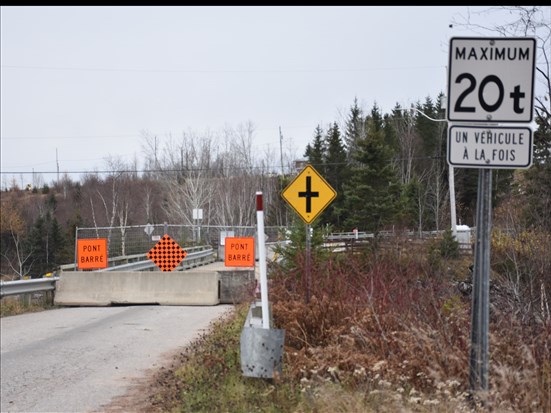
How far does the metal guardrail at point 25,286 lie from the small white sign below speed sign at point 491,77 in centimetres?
1231

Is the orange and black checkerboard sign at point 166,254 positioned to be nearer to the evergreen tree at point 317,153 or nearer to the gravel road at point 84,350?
the gravel road at point 84,350

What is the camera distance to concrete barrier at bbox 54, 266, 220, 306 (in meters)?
17.8

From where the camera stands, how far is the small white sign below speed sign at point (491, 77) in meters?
4.89

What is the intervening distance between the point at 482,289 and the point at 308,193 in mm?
8493

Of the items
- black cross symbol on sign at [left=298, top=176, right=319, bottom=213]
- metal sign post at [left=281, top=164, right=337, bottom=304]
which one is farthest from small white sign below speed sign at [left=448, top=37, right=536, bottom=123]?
black cross symbol on sign at [left=298, top=176, right=319, bottom=213]

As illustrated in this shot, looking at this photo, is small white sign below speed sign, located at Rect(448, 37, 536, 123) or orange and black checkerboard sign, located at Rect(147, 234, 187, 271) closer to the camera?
small white sign below speed sign, located at Rect(448, 37, 536, 123)

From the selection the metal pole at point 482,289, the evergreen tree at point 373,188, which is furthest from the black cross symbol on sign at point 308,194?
the evergreen tree at point 373,188

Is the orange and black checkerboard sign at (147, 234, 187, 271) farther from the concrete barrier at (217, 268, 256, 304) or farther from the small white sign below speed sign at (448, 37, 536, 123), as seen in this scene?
the small white sign below speed sign at (448, 37, 536, 123)

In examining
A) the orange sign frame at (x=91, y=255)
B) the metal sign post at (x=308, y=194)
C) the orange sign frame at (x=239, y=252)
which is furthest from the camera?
the orange sign frame at (x=239, y=252)

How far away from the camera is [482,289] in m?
4.90

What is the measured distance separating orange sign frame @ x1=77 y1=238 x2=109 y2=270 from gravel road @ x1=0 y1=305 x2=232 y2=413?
3640 millimetres

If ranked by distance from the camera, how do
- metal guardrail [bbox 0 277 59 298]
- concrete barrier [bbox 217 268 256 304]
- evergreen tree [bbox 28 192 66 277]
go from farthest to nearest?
evergreen tree [bbox 28 192 66 277] → concrete barrier [bbox 217 268 256 304] → metal guardrail [bbox 0 277 59 298]

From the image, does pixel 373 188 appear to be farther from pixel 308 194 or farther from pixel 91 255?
pixel 308 194

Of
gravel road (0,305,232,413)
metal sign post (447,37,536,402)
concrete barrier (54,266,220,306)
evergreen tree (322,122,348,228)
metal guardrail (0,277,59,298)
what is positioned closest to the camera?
metal sign post (447,37,536,402)
